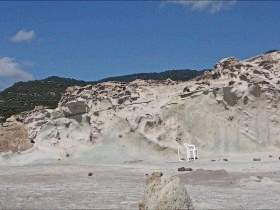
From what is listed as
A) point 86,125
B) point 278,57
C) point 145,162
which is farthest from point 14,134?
point 278,57

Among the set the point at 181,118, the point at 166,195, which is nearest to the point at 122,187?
the point at 166,195

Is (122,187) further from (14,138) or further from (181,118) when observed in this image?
(14,138)

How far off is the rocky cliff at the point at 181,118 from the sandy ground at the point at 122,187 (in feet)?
23.7

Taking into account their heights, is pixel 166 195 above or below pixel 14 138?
below

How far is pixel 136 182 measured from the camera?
61.6 feet

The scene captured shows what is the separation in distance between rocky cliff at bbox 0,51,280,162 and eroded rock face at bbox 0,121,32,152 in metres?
0.54

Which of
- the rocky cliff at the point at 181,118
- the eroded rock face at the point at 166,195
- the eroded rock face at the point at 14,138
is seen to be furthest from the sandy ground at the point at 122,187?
the eroded rock face at the point at 14,138

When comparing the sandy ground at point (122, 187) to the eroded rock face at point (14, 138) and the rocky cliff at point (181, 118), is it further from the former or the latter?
the eroded rock face at point (14, 138)

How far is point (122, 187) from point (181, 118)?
17078mm

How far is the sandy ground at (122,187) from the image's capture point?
525 inches

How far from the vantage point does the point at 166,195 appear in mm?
10234

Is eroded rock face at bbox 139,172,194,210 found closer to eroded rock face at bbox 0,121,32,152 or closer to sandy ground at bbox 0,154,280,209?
sandy ground at bbox 0,154,280,209

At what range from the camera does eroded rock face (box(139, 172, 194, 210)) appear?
10.2 meters

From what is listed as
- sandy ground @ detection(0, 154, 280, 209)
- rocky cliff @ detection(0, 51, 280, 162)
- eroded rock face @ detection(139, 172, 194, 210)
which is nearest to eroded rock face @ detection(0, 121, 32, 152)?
rocky cliff @ detection(0, 51, 280, 162)
